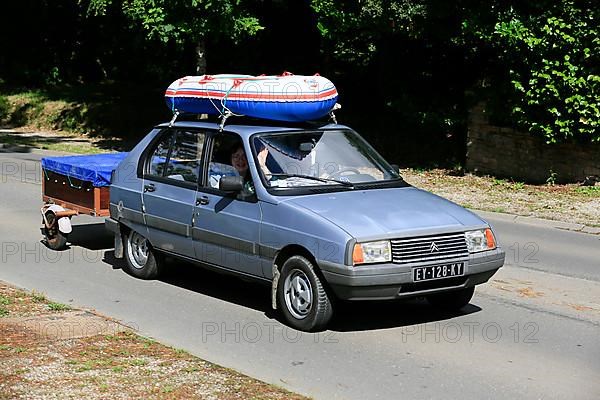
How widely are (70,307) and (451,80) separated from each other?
53.2 feet

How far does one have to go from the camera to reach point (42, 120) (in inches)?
1320

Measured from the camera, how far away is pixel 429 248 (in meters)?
8.22

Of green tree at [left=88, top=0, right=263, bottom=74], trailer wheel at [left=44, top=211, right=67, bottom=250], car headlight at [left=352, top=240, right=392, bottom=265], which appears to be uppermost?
green tree at [left=88, top=0, right=263, bottom=74]

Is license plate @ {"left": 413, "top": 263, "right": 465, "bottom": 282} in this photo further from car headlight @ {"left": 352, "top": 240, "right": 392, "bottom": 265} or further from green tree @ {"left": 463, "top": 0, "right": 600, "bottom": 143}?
green tree @ {"left": 463, "top": 0, "right": 600, "bottom": 143}

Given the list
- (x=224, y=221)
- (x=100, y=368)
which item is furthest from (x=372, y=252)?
(x=100, y=368)

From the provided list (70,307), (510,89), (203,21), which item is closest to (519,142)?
(510,89)

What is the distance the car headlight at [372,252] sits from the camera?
26.2 feet

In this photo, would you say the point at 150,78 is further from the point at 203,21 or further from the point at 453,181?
the point at 453,181

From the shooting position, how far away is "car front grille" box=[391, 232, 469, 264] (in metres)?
8.11

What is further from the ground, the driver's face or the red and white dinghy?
the red and white dinghy

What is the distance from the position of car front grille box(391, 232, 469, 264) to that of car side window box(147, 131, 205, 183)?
8.15 ft

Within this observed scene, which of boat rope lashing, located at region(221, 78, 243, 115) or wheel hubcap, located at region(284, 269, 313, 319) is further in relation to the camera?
boat rope lashing, located at region(221, 78, 243, 115)

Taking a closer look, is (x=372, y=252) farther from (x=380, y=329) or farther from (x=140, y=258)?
(x=140, y=258)

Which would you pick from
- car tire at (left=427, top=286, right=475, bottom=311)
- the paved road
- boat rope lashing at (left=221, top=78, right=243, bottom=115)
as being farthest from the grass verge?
car tire at (left=427, top=286, right=475, bottom=311)
